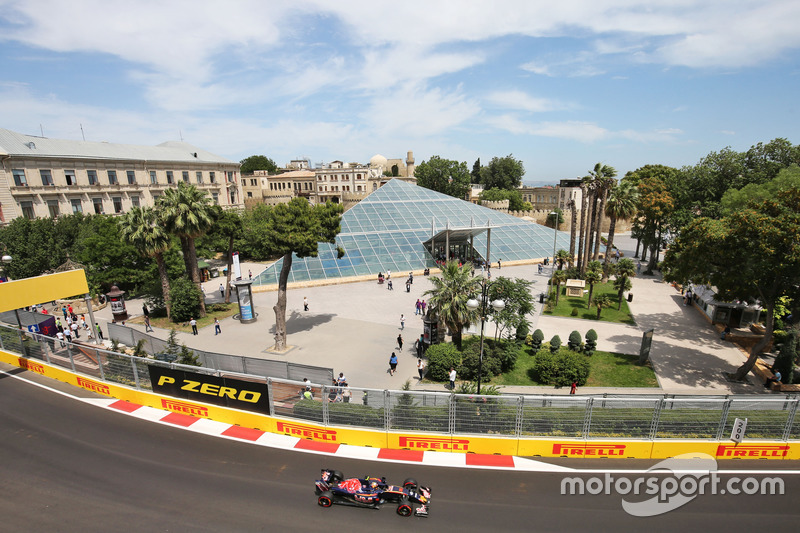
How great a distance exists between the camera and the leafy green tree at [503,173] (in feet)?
334

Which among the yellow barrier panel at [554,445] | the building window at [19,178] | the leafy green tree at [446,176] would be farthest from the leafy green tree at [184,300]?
the leafy green tree at [446,176]

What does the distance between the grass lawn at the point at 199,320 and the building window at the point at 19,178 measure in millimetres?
26930

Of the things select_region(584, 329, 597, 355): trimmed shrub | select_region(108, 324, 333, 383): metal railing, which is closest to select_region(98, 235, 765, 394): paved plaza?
select_region(584, 329, 597, 355): trimmed shrub

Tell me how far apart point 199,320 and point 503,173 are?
299ft

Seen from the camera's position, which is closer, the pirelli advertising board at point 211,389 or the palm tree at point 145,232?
the pirelli advertising board at point 211,389

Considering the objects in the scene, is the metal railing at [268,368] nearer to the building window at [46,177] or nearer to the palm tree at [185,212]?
the palm tree at [185,212]

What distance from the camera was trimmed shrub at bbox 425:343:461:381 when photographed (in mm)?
18344

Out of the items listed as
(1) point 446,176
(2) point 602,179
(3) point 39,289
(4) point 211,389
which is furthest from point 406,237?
(1) point 446,176

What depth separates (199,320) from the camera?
26844 millimetres

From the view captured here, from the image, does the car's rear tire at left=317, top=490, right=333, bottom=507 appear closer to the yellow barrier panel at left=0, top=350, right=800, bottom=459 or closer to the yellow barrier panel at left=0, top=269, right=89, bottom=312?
the yellow barrier panel at left=0, top=350, right=800, bottom=459

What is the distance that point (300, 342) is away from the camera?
2291cm

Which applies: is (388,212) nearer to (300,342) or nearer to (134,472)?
(300,342)

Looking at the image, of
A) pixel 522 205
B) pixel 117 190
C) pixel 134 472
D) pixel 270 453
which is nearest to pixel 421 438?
pixel 270 453

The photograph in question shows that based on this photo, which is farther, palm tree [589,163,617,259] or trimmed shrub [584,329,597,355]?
palm tree [589,163,617,259]
